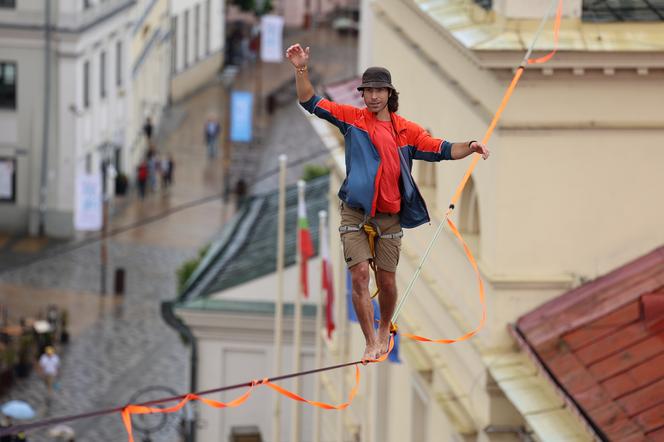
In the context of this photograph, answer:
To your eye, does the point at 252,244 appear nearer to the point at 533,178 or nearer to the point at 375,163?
the point at 533,178

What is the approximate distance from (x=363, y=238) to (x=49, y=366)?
34517 millimetres

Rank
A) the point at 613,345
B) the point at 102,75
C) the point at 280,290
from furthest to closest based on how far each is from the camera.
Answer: the point at 102,75 → the point at 280,290 → the point at 613,345

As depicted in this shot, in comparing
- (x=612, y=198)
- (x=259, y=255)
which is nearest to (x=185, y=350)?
(x=259, y=255)

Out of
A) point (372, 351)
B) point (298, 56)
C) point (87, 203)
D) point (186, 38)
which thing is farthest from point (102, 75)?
point (298, 56)

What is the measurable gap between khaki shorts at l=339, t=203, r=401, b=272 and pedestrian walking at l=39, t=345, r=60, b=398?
113 ft

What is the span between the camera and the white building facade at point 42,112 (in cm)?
7075

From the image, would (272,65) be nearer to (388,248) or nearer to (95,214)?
(95,214)

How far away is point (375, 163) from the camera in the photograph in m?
16.3

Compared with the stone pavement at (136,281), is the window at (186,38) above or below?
above

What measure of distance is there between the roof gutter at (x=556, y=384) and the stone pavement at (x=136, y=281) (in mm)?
24851

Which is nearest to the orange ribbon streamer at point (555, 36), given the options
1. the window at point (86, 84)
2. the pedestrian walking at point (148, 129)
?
the window at point (86, 84)

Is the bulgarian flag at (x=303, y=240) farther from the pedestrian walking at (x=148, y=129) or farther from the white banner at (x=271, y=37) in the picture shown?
the white banner at (x=271, y=37)

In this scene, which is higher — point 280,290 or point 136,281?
point 280,290

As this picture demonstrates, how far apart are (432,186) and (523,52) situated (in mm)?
7626
